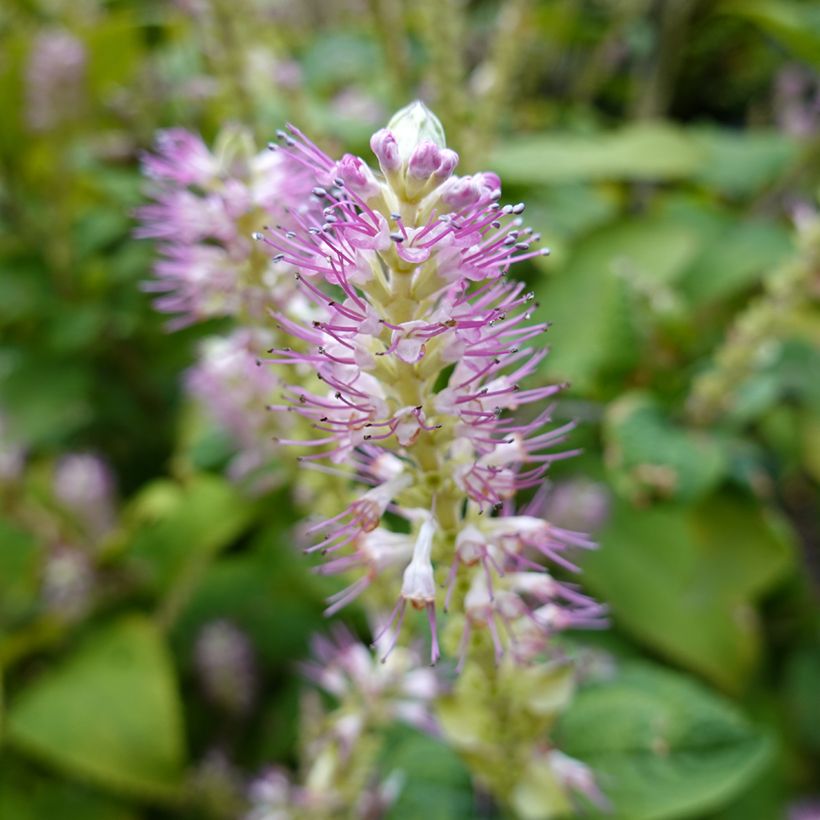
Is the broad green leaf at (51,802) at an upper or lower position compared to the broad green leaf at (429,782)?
lower

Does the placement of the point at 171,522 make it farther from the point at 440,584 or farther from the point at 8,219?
the point at 440,584

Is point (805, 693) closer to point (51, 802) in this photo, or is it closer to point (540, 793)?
point (540, 793)

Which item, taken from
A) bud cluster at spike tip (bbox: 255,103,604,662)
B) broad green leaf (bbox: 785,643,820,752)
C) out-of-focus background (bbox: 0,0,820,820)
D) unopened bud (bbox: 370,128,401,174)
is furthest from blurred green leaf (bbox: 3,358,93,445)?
broad green leaf (bbox: 785,643,820,752)

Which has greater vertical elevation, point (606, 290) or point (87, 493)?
point (606, 290)

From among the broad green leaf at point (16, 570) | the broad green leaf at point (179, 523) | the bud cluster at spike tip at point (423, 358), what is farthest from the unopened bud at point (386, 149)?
the broad green leaf at point (16, 570)

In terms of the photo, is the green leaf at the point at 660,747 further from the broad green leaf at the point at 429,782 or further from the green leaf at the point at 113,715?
the green leaf at the point at 113,715

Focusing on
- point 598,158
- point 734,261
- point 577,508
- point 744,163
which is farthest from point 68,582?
point 744,163

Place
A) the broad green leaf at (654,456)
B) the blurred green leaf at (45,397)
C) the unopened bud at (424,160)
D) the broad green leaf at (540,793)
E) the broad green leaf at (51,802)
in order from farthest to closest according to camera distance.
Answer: the blurred green leaf at (45,397)
the broad green leaf at (51,802)
the broad green leaf at (654,456)
the broad green leaf at (540,793)
the unopened bud at (424,160)
